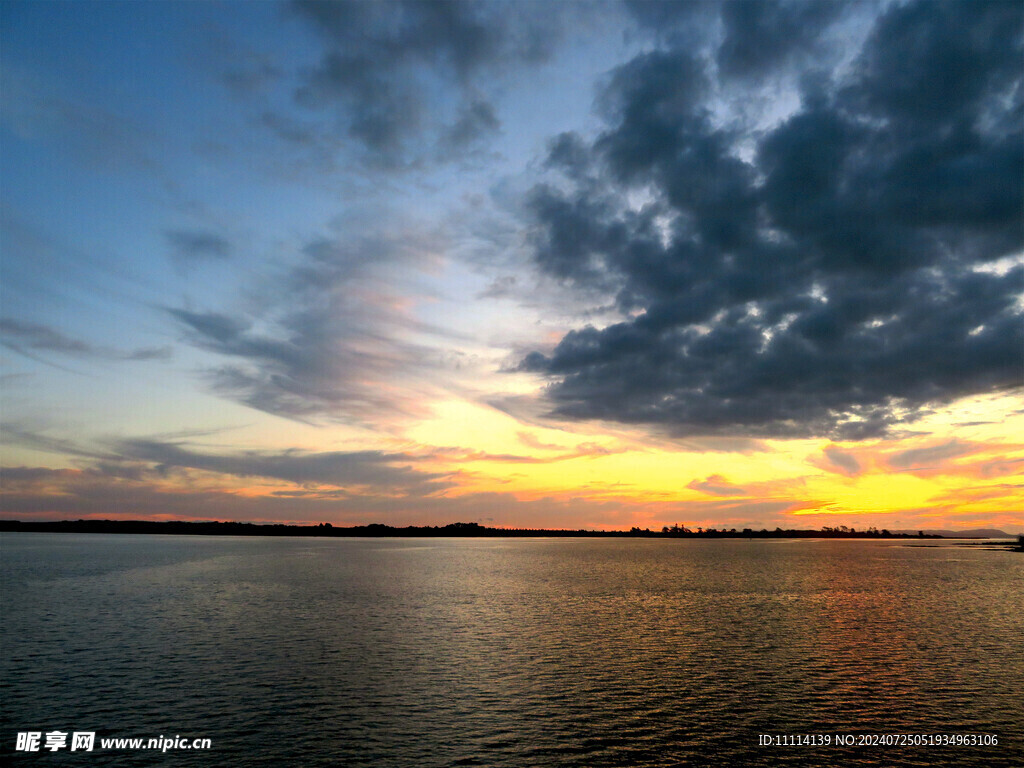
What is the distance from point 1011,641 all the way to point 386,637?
53.1m

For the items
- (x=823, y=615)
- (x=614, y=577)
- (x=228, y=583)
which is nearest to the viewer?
(x=823, y=615)

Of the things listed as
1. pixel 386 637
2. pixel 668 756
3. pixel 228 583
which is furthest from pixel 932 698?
pixel 228 583

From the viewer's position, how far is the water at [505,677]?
1089 inches

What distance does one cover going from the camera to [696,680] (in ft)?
127

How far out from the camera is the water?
27656 mm

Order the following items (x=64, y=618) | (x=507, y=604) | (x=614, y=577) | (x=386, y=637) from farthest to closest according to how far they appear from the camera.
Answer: (x=614, y=577)
(x=507, y=604)
(x=64, y=618)
(x=386, y=637)

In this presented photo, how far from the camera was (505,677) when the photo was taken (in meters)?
39.3

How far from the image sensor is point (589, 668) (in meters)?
41.6

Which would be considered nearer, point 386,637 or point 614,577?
point 386,637

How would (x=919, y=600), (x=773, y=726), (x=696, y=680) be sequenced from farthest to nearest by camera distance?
(x=919, y=600) < (x=696, y=680) < (x=773, y=726)

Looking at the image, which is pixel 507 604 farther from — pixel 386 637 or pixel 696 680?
pixel 696 680

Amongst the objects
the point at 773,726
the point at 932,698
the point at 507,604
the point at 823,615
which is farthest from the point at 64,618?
the point at 823,615

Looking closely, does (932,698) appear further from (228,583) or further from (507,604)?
(228,583)

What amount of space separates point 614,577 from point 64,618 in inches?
3357
